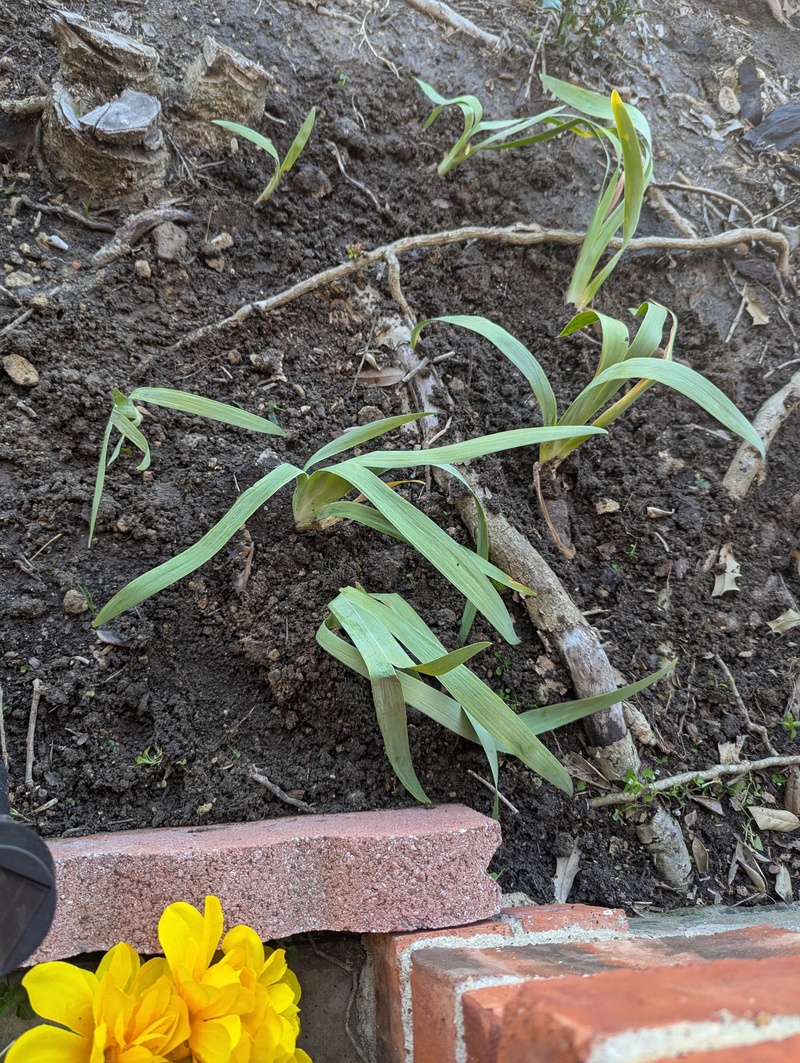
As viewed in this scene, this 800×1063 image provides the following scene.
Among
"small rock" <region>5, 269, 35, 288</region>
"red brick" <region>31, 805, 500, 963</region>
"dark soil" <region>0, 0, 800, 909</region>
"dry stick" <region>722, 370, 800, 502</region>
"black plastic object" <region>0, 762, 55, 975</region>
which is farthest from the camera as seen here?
"dry stick" <region>722, 370, 800, 502</region>

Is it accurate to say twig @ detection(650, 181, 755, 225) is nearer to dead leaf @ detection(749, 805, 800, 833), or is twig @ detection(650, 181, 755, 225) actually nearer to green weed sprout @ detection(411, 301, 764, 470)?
green weed sprout @ detection(411, 301, 764, 470)

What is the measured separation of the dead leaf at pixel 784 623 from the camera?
127 centimetres

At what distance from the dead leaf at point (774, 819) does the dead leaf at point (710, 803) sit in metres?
0.06

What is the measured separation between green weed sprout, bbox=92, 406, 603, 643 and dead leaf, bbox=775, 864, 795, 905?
641 mm

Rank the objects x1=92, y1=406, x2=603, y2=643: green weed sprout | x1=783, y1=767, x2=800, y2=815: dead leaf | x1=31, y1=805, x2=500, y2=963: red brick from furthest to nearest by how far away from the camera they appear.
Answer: x1=783, y1=767, x2=800, y2=815: dead leaf < x1=92, y1=406, x2=603, y2=643: green weed sprout < x1=31, y1=805, x2=500, y2=963: red brick

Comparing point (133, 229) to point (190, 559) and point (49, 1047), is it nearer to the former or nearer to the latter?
point (190, 559)

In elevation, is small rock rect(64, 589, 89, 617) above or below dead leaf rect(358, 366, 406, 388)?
below

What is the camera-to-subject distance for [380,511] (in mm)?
988

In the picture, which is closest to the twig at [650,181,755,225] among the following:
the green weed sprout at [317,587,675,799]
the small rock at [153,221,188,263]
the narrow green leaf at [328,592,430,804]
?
the small rock at [153,221,188,263]

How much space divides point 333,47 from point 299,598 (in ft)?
4.56

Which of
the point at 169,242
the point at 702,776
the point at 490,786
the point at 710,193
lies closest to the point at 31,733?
the point at 490,786

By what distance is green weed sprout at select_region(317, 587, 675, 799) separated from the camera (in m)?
0.88

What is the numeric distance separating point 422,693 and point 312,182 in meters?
1.13

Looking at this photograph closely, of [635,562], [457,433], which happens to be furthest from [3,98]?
[635,562]
